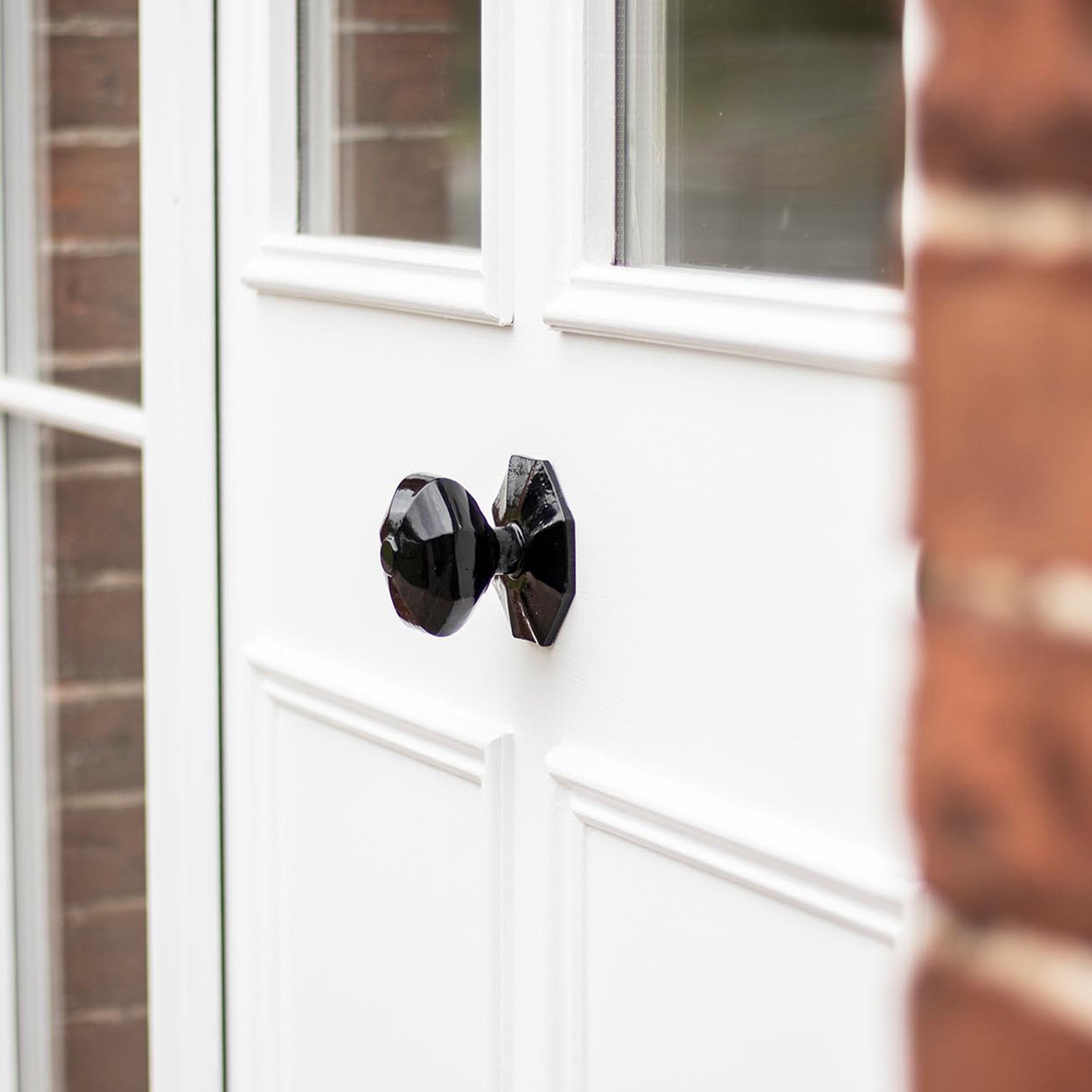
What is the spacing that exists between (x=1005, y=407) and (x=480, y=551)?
1.80 feet

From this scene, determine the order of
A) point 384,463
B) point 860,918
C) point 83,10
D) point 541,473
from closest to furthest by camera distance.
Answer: point 860,918
point 541,473
point 384,463
point 83,10

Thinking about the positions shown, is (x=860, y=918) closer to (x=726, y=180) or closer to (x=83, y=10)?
(x=726, y=180)

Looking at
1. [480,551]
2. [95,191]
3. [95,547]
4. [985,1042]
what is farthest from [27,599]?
[985,1042]

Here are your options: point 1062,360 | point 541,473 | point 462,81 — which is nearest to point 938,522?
point 1062,360

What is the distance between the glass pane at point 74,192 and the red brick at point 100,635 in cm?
16

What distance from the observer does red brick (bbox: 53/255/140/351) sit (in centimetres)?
117

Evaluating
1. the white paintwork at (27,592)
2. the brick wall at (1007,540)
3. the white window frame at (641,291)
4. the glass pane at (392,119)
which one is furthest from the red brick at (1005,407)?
the white paintwork at (27,592)

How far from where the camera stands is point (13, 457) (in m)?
1.36

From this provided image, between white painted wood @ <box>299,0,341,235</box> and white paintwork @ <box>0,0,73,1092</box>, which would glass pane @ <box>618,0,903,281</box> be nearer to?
white painted wood @ <box>299,0,341,235</box>

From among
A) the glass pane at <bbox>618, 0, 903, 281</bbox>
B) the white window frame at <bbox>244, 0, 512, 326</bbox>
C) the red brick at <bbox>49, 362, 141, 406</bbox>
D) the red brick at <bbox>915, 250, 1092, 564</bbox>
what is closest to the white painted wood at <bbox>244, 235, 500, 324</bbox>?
the white window frame at <bbox>244, 0, 512, 326</bbox>

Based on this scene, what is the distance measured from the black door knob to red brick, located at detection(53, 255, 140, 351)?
467mm

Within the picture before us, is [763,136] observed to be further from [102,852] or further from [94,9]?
[102,852]

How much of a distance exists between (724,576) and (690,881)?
0.47 ft

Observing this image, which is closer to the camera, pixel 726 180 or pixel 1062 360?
pixel 1062 360
